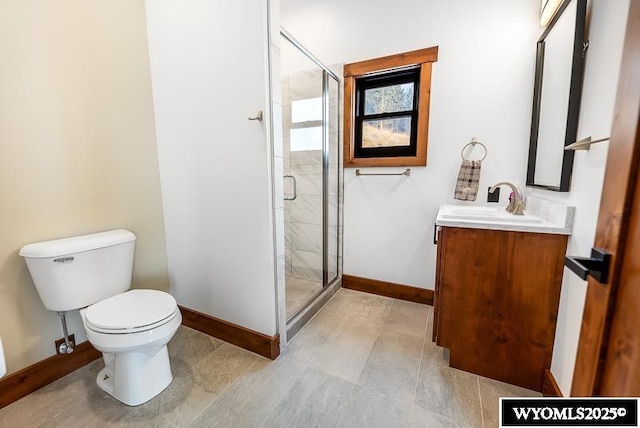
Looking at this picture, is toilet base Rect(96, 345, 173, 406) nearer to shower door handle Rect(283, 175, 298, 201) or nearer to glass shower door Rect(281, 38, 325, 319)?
glass shower door Rect(281, 38, 325, 319)

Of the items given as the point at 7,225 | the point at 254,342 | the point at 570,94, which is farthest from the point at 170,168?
the point at 570,94

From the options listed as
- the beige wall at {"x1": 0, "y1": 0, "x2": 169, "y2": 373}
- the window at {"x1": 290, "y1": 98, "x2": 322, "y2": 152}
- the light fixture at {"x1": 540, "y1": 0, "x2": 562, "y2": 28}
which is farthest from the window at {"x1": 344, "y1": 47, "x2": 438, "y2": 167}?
the beige wall at {"x1": 0, "y1": 0, "x2": 169, "y2": 373}

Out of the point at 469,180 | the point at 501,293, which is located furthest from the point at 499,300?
the point at 469,180

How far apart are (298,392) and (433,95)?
7.40 ft

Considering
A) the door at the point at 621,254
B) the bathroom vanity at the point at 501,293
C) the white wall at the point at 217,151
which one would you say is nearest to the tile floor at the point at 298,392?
the bathroom vanity at the point at 501,293

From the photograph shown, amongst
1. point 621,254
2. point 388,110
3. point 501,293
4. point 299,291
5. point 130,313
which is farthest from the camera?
point 299,291

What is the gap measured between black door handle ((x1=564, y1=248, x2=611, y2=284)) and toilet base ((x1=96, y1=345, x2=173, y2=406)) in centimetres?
172

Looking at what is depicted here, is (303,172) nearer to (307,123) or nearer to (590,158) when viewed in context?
(307,123)

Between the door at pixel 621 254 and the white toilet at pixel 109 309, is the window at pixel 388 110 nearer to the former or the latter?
the door at pixel 621 254

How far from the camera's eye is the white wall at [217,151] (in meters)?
1.51

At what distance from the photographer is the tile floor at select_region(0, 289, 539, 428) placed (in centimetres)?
127

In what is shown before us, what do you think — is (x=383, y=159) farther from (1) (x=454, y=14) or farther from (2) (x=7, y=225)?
(2) (x=7, y=225)

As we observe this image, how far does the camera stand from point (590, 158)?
115 centimetres

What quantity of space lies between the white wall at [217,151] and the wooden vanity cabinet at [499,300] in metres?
1.04
